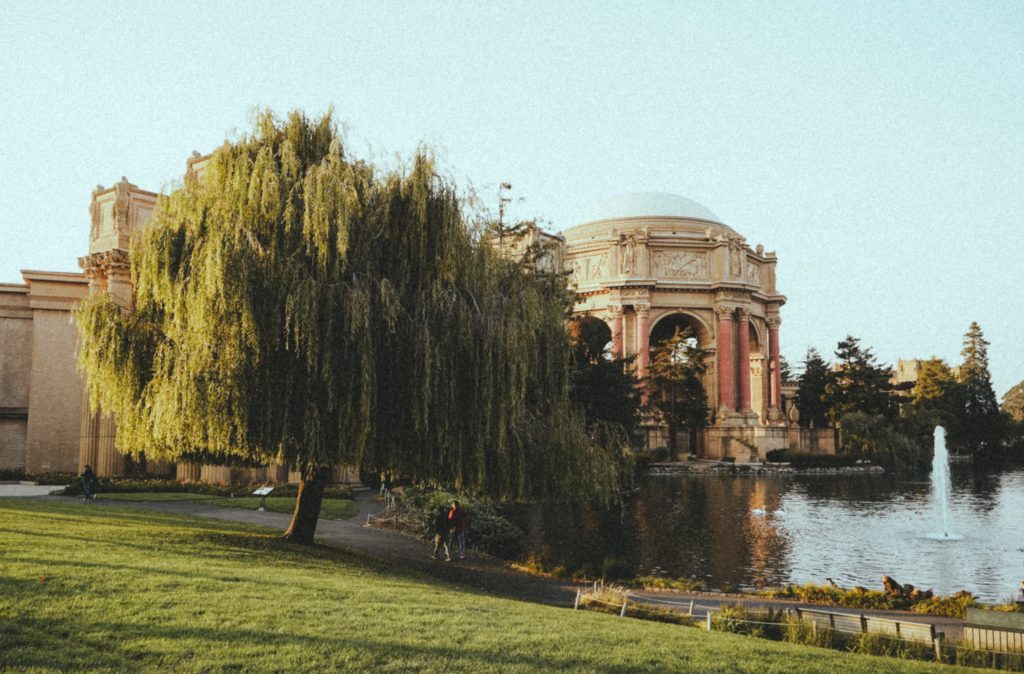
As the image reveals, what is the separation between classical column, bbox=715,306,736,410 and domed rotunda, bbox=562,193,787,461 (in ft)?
0.25

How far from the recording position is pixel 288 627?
6.99 m

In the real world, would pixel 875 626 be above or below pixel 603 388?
below

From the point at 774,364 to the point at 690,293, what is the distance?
11.7 metres

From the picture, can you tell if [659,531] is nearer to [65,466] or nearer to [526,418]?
[526,418]

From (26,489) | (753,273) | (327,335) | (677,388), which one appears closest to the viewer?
(327,335)

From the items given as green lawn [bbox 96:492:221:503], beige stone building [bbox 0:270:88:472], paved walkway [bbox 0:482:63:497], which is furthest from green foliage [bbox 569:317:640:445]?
beige stone building [bbox 0:270:88:472]

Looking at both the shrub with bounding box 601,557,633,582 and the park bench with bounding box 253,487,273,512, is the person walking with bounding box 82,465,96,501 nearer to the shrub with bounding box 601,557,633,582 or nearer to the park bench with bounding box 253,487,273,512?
the park bench with bounding box 253,487,273,512

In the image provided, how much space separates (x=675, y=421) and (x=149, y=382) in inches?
1744

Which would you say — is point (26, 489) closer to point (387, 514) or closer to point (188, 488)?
point (188, 488)

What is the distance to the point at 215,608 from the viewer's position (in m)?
7.37

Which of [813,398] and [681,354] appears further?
[813,398]

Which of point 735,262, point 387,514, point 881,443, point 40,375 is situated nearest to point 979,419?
point 881,443

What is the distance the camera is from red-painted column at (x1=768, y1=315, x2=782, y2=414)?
66188 millimetres

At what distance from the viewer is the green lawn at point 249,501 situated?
20875mm
